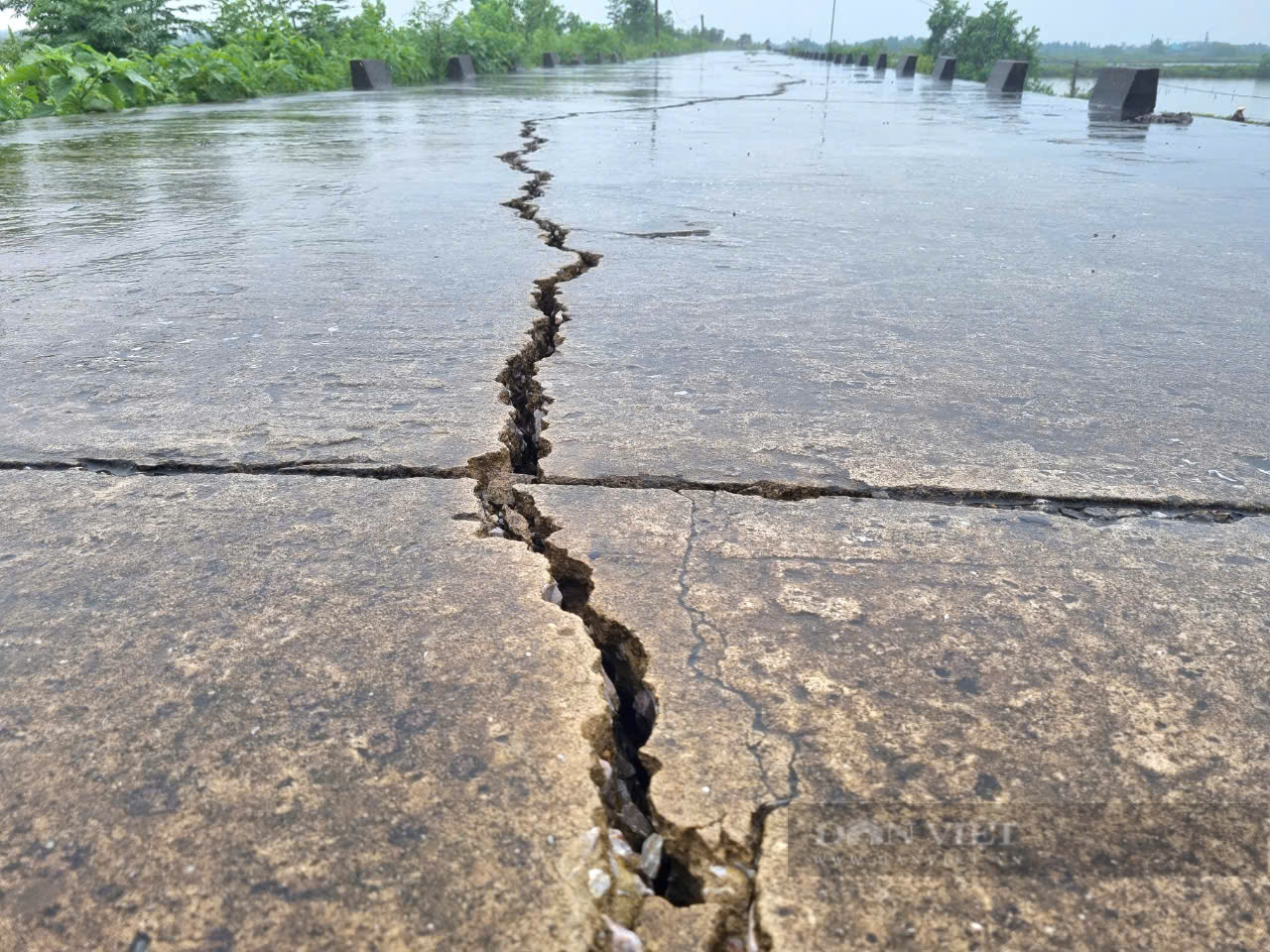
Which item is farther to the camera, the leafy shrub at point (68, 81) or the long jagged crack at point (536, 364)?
the leafy shrub at point (68, 81)

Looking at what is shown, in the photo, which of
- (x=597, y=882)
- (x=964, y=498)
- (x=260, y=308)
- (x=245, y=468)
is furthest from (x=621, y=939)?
(x=260, y=308)

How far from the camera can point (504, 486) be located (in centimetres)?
155

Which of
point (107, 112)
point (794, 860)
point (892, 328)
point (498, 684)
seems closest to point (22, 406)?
point (498, 684)

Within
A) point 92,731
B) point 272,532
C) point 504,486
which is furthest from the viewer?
point 504,486

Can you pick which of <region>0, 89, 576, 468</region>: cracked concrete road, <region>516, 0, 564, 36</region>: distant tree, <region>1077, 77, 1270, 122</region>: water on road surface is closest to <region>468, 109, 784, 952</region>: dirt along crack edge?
<region>0, 89, 576, 468</region>: cracked concrete road

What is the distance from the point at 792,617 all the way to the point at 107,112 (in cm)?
956

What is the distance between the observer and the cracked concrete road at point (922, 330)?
162 centimetres

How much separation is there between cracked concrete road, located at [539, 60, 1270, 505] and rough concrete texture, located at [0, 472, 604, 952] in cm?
47

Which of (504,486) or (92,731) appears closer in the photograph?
(92,731)

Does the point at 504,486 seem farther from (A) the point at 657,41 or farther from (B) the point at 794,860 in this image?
(A) the point at 657,41

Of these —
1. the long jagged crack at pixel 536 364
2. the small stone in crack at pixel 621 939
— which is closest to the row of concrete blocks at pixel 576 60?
the long jagged crack at pixel 536 364

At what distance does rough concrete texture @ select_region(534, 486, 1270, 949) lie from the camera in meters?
0.79

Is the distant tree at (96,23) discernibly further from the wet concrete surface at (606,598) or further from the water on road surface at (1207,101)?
the water on road surface at (1207,101)

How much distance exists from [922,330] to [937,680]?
1.42 metres
